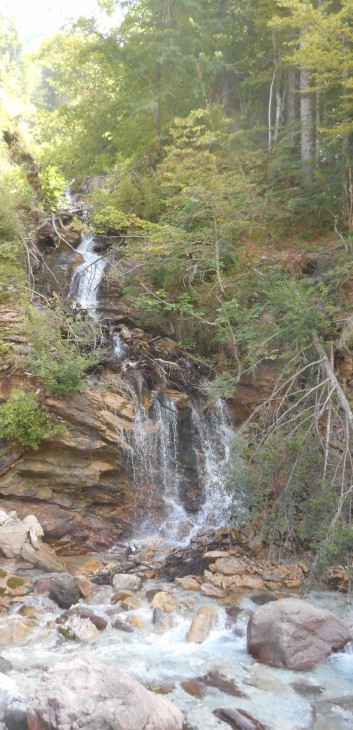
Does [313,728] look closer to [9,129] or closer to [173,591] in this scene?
[173,591]

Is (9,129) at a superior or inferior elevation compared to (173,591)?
superior

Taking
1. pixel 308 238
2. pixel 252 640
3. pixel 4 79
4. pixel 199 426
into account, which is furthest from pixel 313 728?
pixel 4 79

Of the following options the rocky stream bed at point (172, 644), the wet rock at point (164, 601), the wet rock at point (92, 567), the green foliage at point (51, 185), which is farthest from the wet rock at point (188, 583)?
the green foliage at point (51, 185)

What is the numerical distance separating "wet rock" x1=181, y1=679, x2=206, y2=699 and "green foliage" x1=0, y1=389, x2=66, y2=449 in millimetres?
4208

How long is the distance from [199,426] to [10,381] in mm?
3497

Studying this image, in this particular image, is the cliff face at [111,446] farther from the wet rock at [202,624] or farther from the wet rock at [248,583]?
the wet rock at [202,624]

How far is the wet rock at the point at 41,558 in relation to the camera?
714cm

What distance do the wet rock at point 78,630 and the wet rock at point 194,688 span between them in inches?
48.4

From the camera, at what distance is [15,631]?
5.52 meters

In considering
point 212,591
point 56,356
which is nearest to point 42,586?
point 212,591

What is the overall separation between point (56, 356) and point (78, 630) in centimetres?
450

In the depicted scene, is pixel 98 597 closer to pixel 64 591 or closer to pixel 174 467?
pixel 64 591

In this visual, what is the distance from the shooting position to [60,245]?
1289 cm

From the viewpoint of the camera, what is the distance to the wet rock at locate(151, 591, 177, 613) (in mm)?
6326
